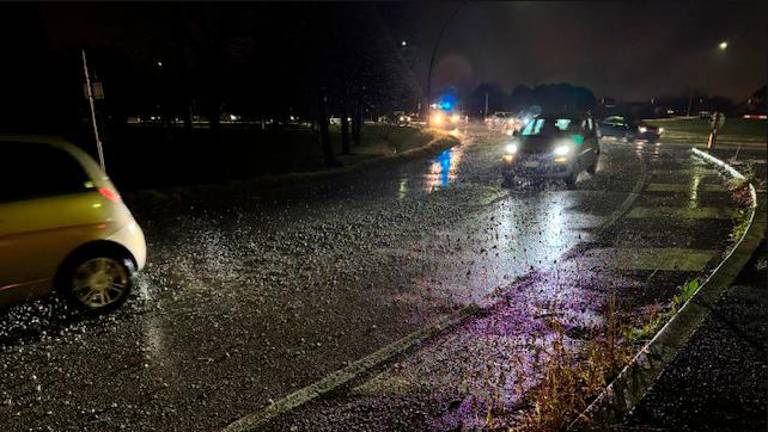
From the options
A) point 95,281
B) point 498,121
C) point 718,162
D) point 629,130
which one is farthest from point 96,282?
point 498,121

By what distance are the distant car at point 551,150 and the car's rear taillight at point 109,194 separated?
937 centimetres

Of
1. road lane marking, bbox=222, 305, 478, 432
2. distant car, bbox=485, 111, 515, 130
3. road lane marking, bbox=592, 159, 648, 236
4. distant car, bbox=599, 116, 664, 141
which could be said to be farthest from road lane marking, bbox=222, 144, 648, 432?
distant car, bbox=485, 111, 515, 130

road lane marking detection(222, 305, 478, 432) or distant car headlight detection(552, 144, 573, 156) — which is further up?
distant car headlight detection(552, 144, 573, 156)

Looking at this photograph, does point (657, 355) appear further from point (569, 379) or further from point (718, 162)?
point (718, 162)

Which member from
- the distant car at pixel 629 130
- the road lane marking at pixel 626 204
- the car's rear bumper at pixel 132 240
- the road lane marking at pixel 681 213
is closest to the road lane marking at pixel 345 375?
the car's rear bumper at pixel 132 240

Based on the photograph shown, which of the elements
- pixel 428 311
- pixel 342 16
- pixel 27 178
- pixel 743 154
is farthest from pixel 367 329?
pixel 743 154

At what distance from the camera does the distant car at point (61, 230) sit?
15.0ft

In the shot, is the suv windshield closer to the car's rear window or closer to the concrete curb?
the concrete curb

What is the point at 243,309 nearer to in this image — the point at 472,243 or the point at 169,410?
the point at 169,410

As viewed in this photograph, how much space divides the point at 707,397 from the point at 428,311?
2430 mm

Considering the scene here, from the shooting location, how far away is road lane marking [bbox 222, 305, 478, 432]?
318 centimetres

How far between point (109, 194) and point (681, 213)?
31.1ft

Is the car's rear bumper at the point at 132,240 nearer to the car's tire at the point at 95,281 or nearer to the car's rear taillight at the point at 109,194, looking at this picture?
the car's tire at the point at 95,281

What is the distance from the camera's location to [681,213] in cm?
907
